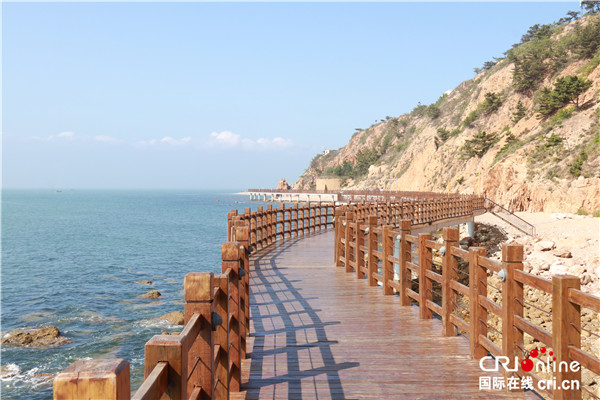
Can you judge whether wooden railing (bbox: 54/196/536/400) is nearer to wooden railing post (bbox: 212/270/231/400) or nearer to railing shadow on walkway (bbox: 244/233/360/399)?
wooden railing post (bbox: 212/270/231/400)

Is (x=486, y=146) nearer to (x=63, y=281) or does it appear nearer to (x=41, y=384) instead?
(x=63, y=281)

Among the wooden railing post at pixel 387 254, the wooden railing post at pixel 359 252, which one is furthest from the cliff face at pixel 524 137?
the wooden railing post at pixel 387 254

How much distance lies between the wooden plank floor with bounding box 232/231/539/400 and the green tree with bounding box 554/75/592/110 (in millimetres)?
46518

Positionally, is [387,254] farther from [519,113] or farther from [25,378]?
[519,113]

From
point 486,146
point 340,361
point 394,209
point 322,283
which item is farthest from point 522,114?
point 340,361

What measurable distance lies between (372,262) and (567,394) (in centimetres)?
675

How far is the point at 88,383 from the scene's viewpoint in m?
1.44

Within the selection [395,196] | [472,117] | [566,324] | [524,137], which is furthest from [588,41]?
[566,324]

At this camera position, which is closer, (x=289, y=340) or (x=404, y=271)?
(x=289, y=340)

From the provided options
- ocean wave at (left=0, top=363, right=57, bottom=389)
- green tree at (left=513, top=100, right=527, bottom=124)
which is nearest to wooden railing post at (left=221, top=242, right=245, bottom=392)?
ocean wave at (left=0, top=363, right=57, bottom=389)

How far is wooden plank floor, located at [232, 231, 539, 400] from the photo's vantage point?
4.81 meters

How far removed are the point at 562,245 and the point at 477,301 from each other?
994 inches

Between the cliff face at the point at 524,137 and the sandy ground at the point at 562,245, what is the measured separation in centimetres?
293

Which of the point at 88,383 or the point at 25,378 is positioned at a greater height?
the point at 88,383
